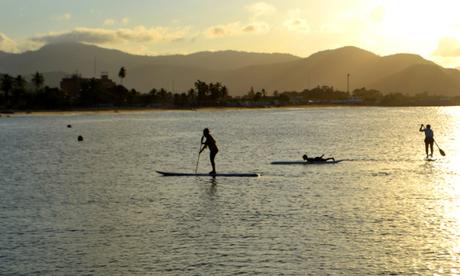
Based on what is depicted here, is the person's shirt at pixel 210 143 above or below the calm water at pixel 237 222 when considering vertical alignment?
above

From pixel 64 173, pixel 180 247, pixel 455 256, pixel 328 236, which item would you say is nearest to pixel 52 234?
pixel 180 247

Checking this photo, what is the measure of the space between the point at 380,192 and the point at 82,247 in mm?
14971

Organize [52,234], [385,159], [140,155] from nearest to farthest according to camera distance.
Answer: [52,234], [385,159], [140,155]

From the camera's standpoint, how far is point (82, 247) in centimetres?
1909

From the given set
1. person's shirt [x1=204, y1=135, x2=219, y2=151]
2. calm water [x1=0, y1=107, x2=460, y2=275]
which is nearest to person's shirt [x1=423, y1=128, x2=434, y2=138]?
calm water [x1=0, y1=107, x2=460, y2=275]

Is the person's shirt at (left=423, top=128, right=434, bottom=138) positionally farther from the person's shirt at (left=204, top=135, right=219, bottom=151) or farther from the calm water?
the person's shirt at (left=204, top=135, right=219, bottom=151)

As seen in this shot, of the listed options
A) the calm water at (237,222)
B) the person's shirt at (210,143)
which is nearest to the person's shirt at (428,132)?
the calm water at (237,222)

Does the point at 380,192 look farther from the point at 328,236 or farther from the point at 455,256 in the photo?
the point at 455,256

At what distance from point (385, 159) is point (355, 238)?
3066 centimetres

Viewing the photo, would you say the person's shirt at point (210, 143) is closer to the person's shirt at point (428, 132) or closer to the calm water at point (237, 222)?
the calm water at point (237, 222)

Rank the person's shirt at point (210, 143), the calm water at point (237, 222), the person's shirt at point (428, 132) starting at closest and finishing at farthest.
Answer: the calm water at point (237, 222) < the person's shirt at point (210, 143) < the person's shirt at point (428, 132)

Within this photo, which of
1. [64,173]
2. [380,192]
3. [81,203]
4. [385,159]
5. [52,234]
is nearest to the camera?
[52,234]

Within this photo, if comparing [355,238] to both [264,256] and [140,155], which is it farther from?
[140,155]

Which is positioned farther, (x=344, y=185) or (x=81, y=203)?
(x=344, y=185)
